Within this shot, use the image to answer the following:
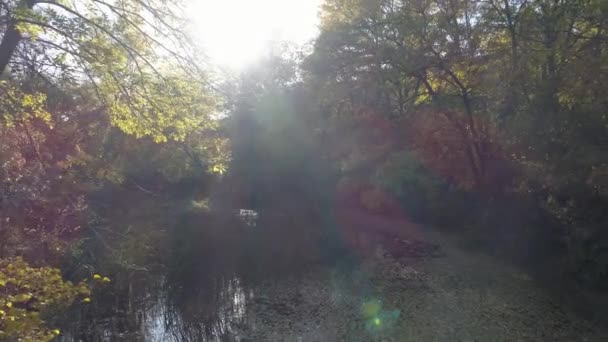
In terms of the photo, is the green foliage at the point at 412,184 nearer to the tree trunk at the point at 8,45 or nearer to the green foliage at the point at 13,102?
the green foliage at the point at 13,102

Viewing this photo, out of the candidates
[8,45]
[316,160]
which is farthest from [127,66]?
[316,160]

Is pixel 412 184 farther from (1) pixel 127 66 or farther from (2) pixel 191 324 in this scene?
(1) pixel 127 66

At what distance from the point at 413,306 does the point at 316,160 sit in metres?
16.0

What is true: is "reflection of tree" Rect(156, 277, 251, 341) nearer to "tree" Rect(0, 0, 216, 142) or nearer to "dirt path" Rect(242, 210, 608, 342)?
"dirt path" Rect(242, 210, 608, 342)

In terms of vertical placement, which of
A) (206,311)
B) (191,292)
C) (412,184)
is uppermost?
(412,184)

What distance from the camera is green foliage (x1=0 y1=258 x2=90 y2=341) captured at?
11.3 ft

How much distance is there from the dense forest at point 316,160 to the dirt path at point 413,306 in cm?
21

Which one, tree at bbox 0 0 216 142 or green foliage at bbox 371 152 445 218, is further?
green foliage at bbox 371 152 445 218

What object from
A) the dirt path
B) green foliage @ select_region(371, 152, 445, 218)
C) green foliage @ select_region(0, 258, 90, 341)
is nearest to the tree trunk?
green foliage @ select_region(0, 258, 90, 341)

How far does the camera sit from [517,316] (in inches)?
301

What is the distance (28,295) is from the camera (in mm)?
3820

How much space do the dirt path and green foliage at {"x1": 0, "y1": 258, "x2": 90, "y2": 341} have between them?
11.8 ft

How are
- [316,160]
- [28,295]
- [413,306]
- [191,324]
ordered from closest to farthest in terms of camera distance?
1. [28,295]
2. [191,324]
3. [413,306]
4. [316,160]

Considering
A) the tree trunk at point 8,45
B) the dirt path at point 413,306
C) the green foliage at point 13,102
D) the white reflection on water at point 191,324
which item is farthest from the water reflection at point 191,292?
the tree trunk at point 8,45
